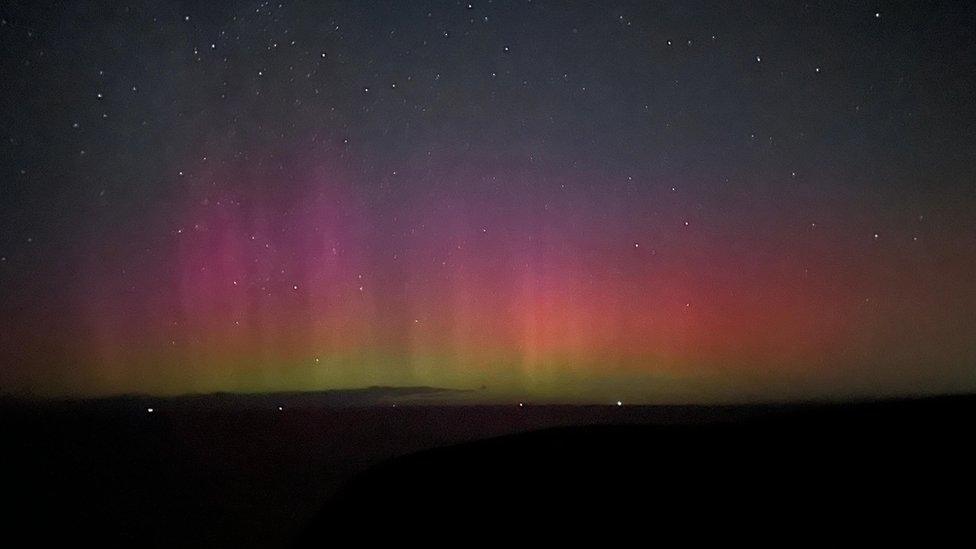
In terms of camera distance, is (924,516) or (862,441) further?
(862,441)

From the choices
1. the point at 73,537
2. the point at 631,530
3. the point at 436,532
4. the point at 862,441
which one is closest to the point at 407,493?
the point at 436,532

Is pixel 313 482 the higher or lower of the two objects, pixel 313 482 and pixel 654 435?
the lower

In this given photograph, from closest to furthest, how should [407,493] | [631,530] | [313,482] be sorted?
[631,530] < [407,493] < [313,482]

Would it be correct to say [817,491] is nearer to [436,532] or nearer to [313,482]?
[436,532]

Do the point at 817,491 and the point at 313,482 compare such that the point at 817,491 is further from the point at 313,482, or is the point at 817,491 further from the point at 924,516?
the point at 313,482

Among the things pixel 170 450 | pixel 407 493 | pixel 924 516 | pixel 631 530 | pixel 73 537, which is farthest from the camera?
pixel 170 450

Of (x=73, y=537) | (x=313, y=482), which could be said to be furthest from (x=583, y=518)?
(x=313, y=482)

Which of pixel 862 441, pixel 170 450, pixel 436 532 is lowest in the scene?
pixel 170 450
